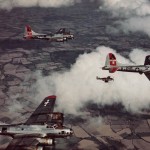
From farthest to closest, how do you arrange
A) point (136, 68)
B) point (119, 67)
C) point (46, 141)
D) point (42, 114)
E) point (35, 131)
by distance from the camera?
point (119, 67) < point (136, 68) < point (42, 114) < point (35, 131) < point (46, 141)

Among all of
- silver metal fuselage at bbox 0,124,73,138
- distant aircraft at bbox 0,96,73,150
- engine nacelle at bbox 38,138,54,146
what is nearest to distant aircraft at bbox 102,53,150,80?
distant aircraft at bbox 0,96,73,150

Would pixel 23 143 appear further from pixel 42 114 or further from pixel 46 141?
pixel 42 114

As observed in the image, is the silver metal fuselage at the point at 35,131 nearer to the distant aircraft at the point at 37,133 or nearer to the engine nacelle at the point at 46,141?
the distant aircraft at the point at 37,133

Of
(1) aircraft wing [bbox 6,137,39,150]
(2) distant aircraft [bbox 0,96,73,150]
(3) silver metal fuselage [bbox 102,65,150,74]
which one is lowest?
(1) aircraft wing [bbox 6,137,39,150]

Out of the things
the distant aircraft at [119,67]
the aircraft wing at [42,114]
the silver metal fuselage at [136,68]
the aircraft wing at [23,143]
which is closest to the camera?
the aircraft wing at [23,143]

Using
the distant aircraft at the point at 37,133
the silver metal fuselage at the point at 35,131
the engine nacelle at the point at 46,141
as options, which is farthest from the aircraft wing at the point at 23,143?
the silver metal fuselage at the point at 35,131

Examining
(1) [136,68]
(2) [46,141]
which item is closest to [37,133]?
(2) [46,141]

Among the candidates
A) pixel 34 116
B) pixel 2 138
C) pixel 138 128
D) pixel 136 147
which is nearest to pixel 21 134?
pixel 34 116

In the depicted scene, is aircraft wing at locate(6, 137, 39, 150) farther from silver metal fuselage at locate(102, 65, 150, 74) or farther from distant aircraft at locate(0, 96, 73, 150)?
silver metal fuselage at locate(102, 65, 150, 74)
